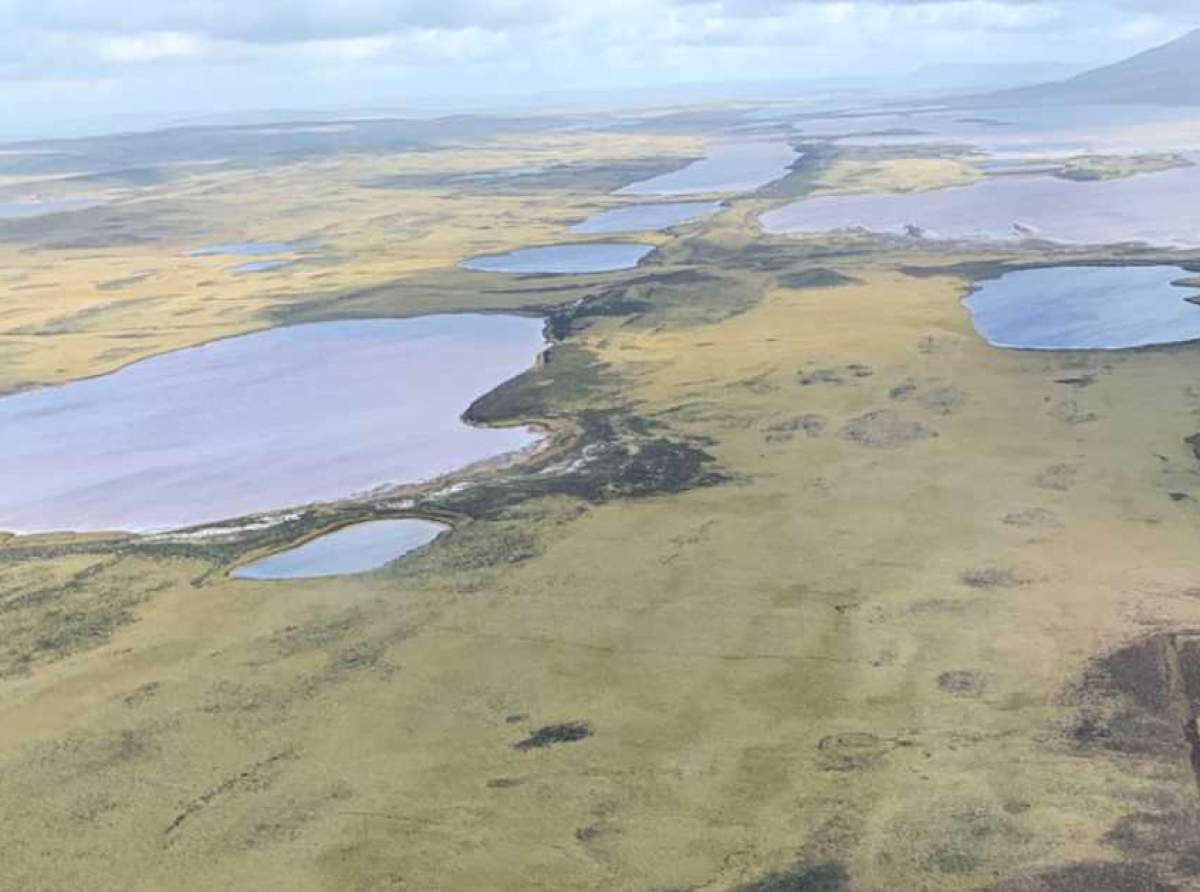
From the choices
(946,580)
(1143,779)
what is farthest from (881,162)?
(1143,779)

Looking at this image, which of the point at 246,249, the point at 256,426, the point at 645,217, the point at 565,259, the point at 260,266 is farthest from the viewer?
the point at 645,217

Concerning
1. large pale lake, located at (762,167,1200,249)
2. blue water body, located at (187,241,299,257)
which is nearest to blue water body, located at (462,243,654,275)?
large pale lake, located at (762,167,1200,249)

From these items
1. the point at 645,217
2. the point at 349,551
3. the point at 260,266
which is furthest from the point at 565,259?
the point at 349,551

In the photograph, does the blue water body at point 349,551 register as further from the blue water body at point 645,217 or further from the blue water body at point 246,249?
the blue water body at point 246,249

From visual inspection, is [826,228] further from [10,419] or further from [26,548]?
[26,548]

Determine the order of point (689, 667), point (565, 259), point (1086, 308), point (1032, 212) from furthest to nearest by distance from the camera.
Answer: point (1032, 212) → point (565, 259) → point (1086, 308) → point (689, 667)

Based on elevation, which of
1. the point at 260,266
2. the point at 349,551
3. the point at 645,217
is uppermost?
the point at 645,217

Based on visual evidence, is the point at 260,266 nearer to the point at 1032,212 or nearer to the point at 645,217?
the point at 645,217
